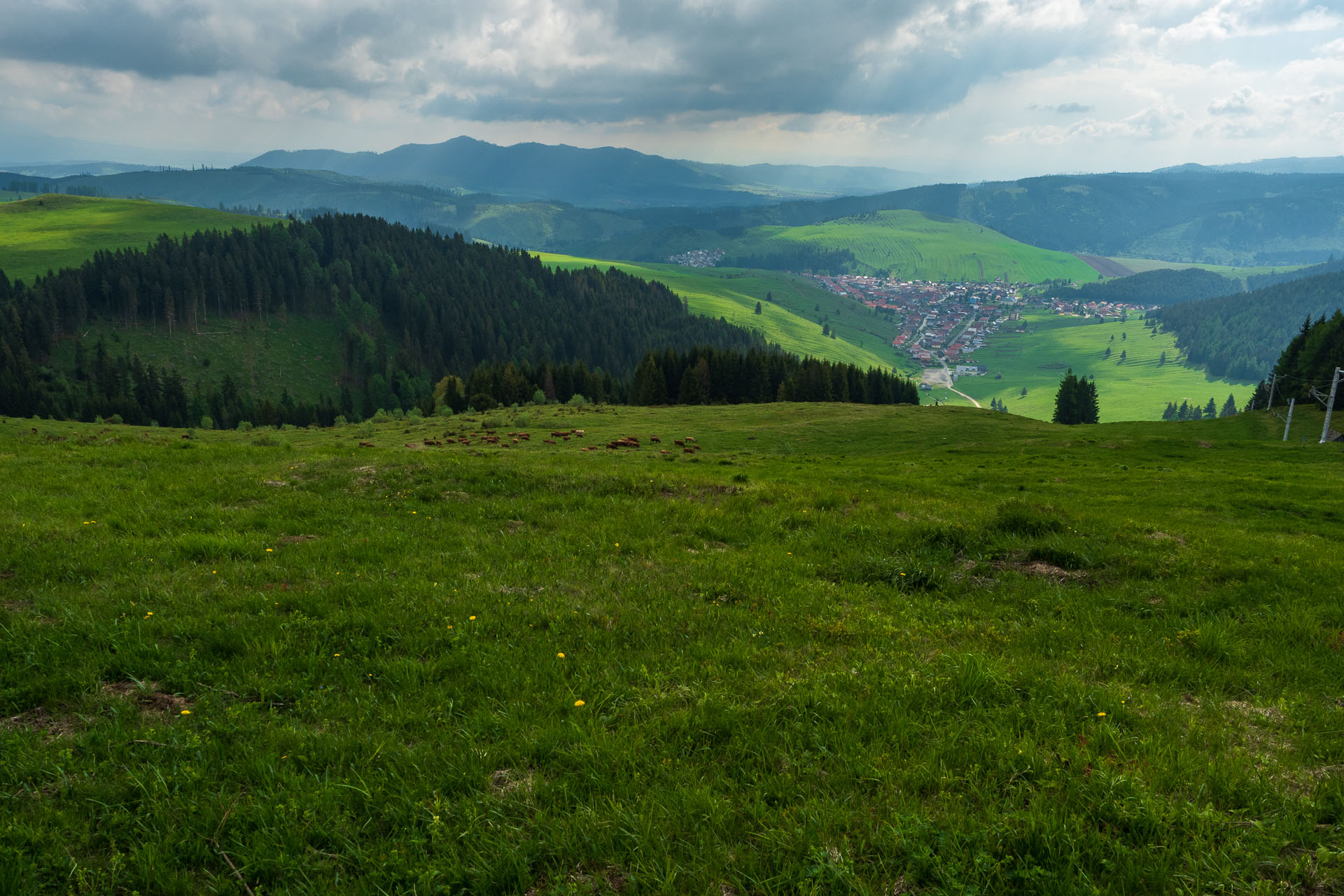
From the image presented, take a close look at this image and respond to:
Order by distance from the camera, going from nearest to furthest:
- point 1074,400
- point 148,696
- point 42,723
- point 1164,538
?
point 42,723
point 148,696
point 1164,538
point 1074,400

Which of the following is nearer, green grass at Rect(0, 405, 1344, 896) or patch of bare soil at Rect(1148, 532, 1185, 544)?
green grass at Rect(0, 405, 1344, 896)

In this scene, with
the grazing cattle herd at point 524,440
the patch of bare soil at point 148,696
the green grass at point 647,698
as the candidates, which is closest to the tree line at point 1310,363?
the grazing cattle herd at point 524,440

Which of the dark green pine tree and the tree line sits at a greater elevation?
the tree line

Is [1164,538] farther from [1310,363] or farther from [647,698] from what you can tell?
[1310,363]

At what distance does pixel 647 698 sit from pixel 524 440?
47385 mm

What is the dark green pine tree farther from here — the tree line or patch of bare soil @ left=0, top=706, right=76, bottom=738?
patch of bare soil @ left=0, top=706, right=76, bottom=738

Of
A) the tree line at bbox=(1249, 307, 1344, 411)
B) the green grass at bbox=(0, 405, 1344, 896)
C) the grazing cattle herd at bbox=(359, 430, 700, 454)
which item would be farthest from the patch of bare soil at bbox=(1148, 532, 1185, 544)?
the tree line at bbox=(1249, 307, 1344, 411)

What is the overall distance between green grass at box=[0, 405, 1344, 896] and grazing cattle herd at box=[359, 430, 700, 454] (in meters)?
30.0

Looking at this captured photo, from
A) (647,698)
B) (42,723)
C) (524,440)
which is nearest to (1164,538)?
(647,698)

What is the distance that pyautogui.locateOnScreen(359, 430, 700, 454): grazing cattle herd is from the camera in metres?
46.4

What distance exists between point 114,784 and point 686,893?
547cm

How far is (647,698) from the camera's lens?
7.24 meters

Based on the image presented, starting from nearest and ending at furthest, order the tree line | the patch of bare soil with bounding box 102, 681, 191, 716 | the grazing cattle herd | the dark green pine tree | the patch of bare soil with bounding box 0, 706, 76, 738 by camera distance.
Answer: the patch of bare soil with bounding box 0, 706, 76, 738 → the patch of bare soil with bounding box 102, 681, 191, 716 → the grazing cattle herd → the tree line → the dark green pine tree

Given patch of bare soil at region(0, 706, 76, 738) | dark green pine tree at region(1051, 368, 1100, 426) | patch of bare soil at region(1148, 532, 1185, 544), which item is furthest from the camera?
dark green pine tree at region(1051, 368, 1100, 426)
